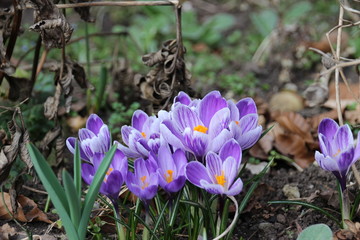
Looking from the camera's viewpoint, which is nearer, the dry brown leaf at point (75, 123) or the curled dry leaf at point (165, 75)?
the curled dry leaf at point (165, 75)

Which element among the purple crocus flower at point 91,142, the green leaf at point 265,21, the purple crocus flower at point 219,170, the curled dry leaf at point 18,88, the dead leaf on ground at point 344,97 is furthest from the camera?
the green leaf at point 265,21

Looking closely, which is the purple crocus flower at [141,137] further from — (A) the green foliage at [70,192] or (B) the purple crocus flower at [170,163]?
(A) the green foliage at [70,192]

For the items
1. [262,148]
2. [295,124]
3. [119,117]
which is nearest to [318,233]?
[262,148]

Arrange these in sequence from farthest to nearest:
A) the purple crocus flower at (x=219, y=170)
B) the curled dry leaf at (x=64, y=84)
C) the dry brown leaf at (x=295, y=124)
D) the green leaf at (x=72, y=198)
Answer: the dry brown leaf at (x=295, y=124) < the curled dry leaf at (x=64, y=84) < the purple crocus flower at (x=219, y=170) < the green leaf at (x=72, y=198)

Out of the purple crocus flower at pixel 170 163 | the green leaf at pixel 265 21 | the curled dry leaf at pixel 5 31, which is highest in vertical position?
the curled dry leaf at pixel 5 31

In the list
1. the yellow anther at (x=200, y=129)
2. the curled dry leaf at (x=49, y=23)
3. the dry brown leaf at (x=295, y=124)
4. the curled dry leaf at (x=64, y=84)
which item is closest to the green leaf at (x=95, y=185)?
the yellow anther at (x=200, y=129)

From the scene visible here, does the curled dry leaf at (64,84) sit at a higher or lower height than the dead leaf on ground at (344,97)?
higher
